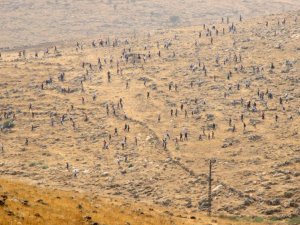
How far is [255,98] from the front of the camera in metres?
116

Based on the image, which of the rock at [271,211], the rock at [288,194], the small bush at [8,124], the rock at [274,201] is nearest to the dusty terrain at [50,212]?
the rock at [271,211]

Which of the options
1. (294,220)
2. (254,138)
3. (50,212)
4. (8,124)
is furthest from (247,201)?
(8,124)

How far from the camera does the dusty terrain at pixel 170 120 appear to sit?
3265 inches

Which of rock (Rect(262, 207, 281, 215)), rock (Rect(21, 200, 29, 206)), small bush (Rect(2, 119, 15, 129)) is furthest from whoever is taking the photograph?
small bush (Rect(2, 119, 15, 129))

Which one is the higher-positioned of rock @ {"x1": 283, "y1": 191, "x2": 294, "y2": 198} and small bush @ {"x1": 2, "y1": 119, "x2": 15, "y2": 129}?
rock @ {"x1": 283, "y1": 191, "x2": 294, "y2": 198}

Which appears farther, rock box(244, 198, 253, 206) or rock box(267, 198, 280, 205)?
rock box(244, 198, 253, 206)

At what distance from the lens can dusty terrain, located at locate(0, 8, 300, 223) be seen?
82.9m

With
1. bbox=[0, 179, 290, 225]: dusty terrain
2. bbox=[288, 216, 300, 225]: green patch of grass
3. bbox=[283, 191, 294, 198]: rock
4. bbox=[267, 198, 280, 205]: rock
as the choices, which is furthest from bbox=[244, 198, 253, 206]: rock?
bbox=[0, 179, 290, 225]: dusty terrain

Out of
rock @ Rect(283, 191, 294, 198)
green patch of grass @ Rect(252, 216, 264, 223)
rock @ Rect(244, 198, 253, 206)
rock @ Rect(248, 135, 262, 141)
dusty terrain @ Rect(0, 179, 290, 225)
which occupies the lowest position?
rock @ Rect(244, 198, 253, 206)

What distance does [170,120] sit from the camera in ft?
362

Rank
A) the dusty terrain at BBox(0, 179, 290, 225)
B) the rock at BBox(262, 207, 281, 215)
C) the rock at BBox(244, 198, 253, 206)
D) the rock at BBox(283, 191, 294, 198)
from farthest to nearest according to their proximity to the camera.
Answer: the rock at BBox(244, 198, 253, 206)
the rock at BBox(283, 191, 294, 198)
the rock at BBox(262, 207, 281, 215)
the dusty terrain at BBox(0, 179, 290, 225)

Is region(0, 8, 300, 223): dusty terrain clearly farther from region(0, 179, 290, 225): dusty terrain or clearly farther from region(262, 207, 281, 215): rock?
region(0, 179, 290, 225): dusty terrain

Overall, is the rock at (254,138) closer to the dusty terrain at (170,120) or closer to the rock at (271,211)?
the dusty terrain at (170,120)

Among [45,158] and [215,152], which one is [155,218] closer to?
[215,152]
